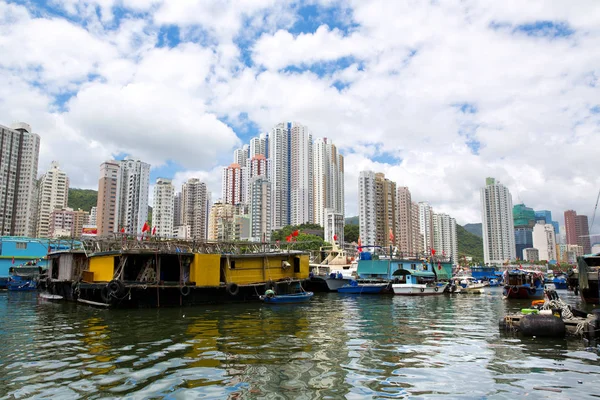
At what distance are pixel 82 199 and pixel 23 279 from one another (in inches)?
5307

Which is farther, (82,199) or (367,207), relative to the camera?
(82,199)

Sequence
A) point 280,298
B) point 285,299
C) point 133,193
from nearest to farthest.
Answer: point 280,298 → point 285,299 → point 133,193

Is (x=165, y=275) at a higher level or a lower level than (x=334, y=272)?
higher

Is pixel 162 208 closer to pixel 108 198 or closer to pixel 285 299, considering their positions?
pixel 108 198

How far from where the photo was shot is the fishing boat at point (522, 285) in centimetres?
Result: 3809

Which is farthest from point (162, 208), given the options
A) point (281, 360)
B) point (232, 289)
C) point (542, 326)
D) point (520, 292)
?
point (542, 326)

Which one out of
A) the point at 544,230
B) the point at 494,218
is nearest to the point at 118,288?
the point at 494,218

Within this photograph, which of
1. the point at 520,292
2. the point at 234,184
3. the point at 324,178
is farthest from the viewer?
the point at 234,184

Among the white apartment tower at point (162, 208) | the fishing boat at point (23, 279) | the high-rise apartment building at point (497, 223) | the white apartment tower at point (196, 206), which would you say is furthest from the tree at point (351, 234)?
the fishing boat at point (23, 279)

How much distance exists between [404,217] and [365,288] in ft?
323

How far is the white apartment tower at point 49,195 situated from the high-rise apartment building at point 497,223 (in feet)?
505

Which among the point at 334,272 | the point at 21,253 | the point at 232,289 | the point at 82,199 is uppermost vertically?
the point at 82,199

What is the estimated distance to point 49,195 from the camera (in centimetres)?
13825

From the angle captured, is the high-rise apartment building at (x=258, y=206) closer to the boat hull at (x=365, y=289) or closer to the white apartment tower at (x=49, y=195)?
the white apartment tower at (x=49, y=195)
